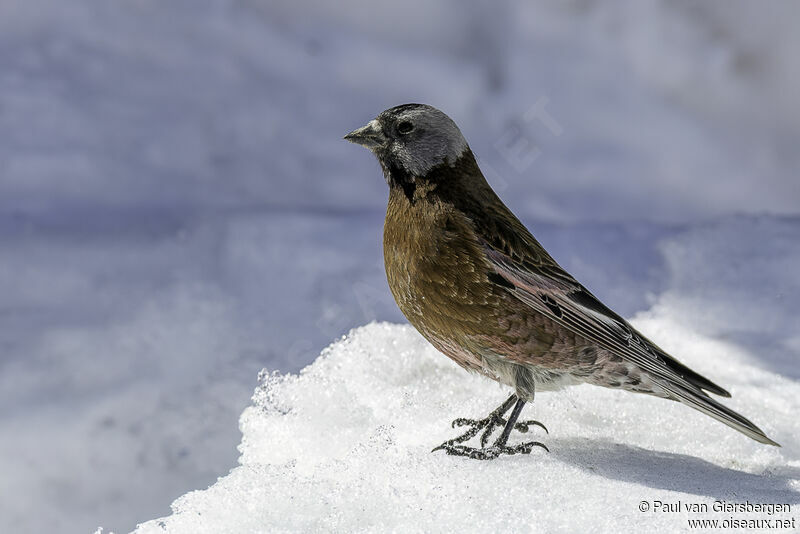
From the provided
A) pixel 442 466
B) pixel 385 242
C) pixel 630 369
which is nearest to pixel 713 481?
pixel 630 369

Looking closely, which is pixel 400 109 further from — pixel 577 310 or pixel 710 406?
pixel 710 406

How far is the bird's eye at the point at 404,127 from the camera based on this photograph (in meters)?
4.22

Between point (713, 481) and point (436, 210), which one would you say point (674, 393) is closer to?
point (713, 481)

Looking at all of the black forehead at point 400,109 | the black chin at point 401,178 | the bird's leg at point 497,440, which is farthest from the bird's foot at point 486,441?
the black forehead at point 400,109

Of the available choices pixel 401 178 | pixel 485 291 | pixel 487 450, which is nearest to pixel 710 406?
pixel 487 450

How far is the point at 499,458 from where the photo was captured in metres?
4.34

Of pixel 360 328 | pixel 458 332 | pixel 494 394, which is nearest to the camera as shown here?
pixel 458 332

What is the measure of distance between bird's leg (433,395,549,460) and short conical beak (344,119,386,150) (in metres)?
1.80

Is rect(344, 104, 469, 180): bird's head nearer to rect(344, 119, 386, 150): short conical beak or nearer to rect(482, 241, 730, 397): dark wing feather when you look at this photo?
rect(344, 119, 386, 150): short conical beak

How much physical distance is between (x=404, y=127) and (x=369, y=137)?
8.8 inches

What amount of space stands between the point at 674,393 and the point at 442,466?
1.44 m

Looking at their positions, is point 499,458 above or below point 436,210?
below

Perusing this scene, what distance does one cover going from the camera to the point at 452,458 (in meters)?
4.30

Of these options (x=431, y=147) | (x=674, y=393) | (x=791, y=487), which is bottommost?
(x=791, y=487)
